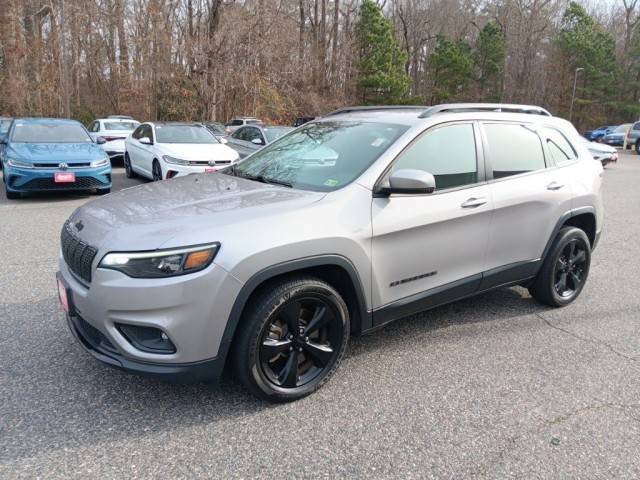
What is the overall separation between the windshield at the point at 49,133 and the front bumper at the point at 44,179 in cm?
97

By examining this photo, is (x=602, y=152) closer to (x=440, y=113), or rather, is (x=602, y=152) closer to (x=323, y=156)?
(x=440, y=113)

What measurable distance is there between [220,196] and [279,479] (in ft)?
5.46

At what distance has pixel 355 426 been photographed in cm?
273

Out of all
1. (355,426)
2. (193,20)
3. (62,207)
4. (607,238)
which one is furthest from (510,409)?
(193,20)

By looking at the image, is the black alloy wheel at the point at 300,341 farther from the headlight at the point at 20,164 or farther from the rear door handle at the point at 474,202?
the headlight at the point at 20,164

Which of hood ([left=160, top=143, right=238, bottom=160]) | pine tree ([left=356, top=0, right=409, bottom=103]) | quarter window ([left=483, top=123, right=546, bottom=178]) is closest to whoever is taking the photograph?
quarter window ([left=483, top=123, right=546, bottom=178])

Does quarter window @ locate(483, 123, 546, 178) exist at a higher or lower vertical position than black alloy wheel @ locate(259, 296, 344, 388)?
higher

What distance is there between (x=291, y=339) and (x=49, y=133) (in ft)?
29.5

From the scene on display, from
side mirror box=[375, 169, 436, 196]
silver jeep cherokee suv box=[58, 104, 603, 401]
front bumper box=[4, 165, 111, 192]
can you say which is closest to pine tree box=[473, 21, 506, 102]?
front bumper box=[4, 165, 111, 192]

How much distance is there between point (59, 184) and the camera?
347 inches

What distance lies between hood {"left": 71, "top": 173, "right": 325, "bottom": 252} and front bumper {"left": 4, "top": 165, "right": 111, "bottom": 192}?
20.4 ft

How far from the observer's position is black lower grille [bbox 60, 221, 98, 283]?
2.68 meters

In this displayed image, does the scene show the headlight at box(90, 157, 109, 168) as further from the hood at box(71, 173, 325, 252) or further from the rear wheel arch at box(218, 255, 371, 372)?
the rear wheel arch at box(218, 255, 371, 372)

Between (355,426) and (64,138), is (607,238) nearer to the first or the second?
(355,426)
